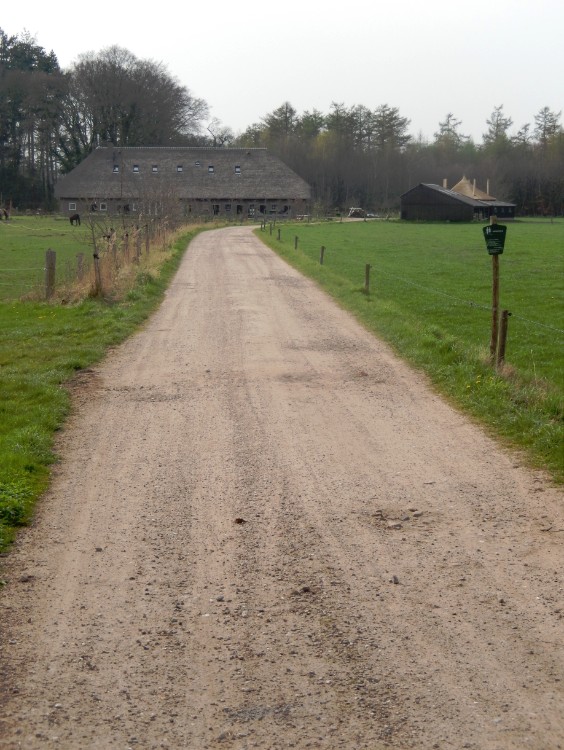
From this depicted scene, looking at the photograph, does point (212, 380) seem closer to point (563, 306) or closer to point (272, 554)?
point (272, 554)

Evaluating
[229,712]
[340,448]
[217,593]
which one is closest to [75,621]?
[217,593]

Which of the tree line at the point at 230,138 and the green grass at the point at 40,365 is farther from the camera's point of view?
the tree line at the point at 230,138

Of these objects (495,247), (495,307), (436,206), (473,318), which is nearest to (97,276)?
(473,318)

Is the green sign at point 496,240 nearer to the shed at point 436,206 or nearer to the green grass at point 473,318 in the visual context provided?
the green grass at point 473,318

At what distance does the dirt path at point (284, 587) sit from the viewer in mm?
4191

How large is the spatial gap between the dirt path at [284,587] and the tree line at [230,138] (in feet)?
304

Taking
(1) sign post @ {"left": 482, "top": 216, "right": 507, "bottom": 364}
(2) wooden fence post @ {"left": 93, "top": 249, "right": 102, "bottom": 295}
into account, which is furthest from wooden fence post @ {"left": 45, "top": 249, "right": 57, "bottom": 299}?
(1) sign post @ {"left": 482, "top": 216, "right": 507, "bottom": 364}

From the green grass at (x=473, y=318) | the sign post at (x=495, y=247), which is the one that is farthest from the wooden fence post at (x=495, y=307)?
the green grass at (x=473, y=318)

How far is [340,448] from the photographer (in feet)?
28.8

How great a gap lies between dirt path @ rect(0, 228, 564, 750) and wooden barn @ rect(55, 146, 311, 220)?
8219cm

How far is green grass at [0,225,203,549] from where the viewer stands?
24.9 feet

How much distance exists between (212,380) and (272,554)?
239 inches

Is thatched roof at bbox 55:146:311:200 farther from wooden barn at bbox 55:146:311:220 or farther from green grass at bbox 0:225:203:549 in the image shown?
green grass at bbox 0:225:203:549

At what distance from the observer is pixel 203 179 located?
95312 millimetres
